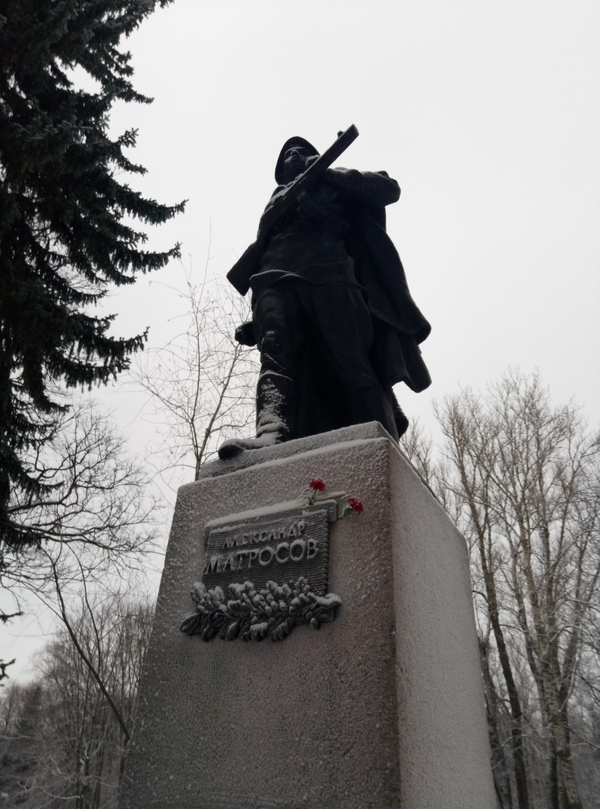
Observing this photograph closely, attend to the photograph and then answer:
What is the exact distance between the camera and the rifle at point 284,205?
8.73ft

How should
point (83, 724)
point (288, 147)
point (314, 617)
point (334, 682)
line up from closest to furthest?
point (334, 682) < point (314, 617) < point (288, 147) < point (83, 724)

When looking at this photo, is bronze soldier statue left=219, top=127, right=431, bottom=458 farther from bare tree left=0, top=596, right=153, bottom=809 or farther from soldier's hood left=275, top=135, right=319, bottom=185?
bare tree left=0, top=596, right=153, bottom=809

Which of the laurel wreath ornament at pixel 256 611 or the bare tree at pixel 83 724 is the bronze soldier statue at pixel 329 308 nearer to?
the laurel wreath ornament at pixel 256 611

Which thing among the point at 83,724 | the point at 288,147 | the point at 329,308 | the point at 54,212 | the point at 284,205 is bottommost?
the point at 83,724

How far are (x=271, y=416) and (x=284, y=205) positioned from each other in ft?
3.84

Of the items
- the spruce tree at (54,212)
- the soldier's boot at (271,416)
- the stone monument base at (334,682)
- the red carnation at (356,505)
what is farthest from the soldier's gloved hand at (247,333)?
the spruce tree at (54,212)

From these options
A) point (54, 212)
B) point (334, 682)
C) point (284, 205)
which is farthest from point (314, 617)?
point (54, 212)

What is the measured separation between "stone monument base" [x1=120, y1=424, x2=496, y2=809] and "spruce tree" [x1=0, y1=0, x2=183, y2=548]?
546 cm

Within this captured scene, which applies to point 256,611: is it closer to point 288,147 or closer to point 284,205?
point 284,205

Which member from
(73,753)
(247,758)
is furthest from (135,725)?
(73,753)

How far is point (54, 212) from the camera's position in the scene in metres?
7.37

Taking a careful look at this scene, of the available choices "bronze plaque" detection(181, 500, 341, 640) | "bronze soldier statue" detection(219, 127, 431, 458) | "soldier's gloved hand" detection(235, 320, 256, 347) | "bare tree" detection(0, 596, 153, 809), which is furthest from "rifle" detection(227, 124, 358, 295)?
"bare tree" detection(0, 596, 153, 809)

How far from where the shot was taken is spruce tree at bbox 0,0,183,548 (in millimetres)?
6469

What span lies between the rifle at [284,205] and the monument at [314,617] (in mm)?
20
